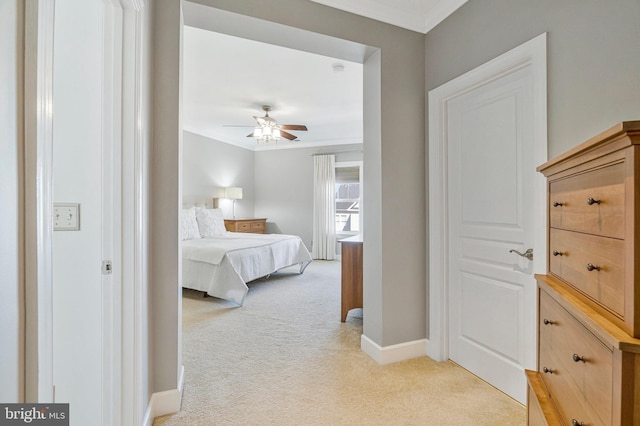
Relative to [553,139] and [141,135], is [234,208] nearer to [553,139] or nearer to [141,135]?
[141,135]

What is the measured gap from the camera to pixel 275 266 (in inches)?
187

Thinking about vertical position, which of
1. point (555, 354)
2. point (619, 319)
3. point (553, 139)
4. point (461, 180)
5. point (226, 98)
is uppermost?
point (226, 98)

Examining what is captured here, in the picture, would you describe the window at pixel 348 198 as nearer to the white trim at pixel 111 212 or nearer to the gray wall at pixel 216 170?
the gray wall at pixel 216 170

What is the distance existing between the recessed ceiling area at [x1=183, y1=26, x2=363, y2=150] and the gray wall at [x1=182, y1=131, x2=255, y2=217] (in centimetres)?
34

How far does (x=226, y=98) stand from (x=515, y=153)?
3.64 metres

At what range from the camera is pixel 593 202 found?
2.69ft

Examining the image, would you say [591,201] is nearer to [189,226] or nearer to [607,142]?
[607,142]

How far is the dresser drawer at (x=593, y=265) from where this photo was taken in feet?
2.35

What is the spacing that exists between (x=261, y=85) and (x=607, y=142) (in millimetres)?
3740

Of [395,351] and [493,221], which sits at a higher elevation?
[493,221]

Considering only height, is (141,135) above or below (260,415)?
above

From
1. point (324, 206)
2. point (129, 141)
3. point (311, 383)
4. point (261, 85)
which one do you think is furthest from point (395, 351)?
point (324, 206)

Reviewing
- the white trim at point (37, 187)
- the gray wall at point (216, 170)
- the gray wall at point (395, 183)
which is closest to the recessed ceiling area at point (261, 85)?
the gray wall at point (216, 170)

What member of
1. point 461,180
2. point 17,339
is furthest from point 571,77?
point 17,339
